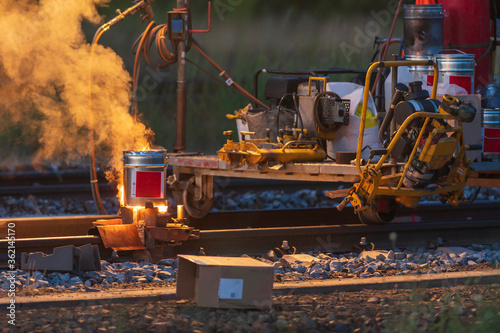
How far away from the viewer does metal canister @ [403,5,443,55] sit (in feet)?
27.5

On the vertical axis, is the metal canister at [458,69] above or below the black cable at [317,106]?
above

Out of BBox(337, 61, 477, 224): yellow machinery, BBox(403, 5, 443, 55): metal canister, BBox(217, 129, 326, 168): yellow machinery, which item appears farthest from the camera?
BBox(403, 5, 443, 55): metal canister

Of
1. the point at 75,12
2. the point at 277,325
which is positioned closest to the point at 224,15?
the point at 75,12

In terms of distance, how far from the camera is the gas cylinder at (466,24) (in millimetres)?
8891

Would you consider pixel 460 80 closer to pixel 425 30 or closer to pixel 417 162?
pixel 425 30

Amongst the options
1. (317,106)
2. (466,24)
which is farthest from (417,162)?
(466,24)

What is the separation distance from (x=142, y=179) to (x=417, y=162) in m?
2.46

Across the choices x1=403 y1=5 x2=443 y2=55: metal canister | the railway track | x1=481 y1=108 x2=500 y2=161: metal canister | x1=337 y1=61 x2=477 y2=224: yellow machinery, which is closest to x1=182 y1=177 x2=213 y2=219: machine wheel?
the railway track

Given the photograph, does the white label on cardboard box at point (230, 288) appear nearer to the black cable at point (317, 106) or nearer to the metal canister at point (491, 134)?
the black cable at point (317, 106)

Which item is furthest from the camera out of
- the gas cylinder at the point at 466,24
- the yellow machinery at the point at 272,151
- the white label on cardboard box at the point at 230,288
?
the gas cylinder at the point at 466,24

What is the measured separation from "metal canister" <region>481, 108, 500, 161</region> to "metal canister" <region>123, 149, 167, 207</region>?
A: 326cm

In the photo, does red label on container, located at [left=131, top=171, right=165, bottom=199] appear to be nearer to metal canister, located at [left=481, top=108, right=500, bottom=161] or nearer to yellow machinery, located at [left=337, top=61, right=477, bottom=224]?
yellow machinery, located at [left=337, top=61, right=477, bottom=224]

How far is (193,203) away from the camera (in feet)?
29.0

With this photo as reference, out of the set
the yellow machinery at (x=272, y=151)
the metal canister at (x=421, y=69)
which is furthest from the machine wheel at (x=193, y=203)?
the metal canister at (x=421, y=69)
